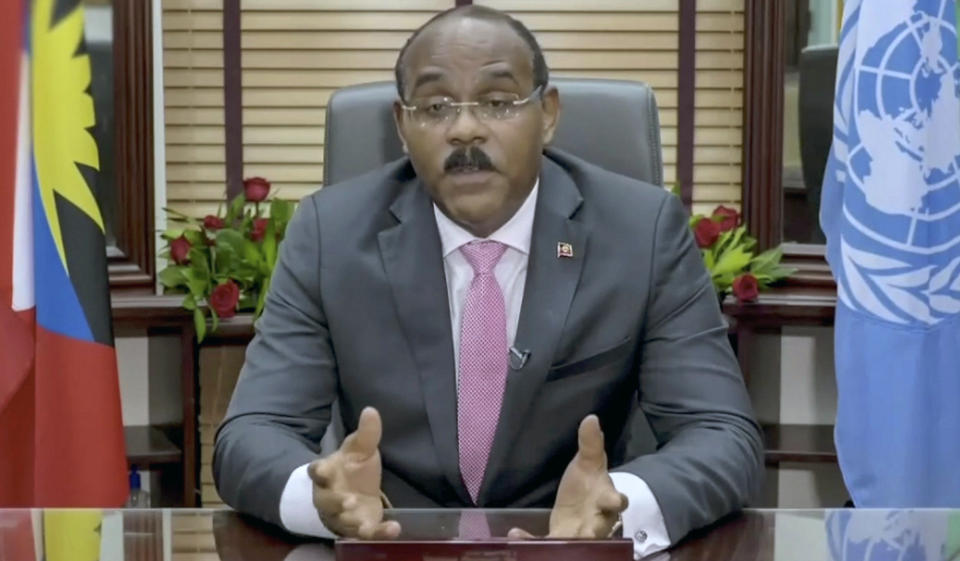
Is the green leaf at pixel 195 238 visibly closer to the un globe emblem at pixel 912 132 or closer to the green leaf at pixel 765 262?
the green leaf at pixel 765 262

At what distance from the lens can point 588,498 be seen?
5.18ft

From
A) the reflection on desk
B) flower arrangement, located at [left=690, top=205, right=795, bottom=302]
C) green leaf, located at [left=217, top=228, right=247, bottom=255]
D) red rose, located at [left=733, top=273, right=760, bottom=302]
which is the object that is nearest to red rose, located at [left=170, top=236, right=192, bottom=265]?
green leaf, located at [left=217, top=228, right=247, bottom=255]

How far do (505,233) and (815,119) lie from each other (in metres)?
1.97

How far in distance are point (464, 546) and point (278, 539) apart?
388 mm

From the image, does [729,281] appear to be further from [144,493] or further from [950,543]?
[950,543]

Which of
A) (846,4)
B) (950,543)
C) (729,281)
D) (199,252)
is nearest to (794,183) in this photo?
(729,281)

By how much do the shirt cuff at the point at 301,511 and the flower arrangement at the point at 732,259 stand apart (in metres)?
2.09

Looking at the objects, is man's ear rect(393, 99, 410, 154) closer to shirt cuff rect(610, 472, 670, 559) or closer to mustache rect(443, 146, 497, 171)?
mustache rect(443, 146, 497, 171)

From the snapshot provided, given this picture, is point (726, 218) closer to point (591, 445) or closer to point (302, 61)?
point (302, 61)

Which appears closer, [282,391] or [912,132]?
[282,391]

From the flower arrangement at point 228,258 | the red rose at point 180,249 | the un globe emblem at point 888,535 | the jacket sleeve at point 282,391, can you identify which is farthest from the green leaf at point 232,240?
the un globe emblem at point 888,535

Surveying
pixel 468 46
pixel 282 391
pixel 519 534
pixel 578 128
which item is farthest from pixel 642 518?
pixel 578 128

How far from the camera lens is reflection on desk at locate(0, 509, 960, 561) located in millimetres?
1539

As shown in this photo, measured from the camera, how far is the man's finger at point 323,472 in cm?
158
